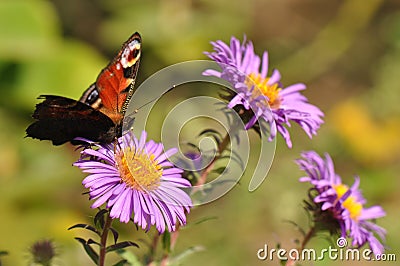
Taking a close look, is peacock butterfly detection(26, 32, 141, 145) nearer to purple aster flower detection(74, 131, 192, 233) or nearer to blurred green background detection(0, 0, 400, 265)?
purple aster flower detection(74, 131, 192, 233)

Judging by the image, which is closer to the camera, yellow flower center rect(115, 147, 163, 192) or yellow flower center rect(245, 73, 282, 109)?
yellow flower center rect(115, 147, 163, 192)

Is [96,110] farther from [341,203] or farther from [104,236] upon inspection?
[341,203]

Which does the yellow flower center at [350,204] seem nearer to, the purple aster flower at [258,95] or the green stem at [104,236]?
the purple aster flower at [258,95]

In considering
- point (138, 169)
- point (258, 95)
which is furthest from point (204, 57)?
point (138, 169)

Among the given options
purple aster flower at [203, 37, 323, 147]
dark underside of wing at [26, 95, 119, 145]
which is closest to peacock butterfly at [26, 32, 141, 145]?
dark underside of wing at [26, 95, 119, 145]

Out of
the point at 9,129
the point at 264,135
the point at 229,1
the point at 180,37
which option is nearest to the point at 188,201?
the point at 264,135

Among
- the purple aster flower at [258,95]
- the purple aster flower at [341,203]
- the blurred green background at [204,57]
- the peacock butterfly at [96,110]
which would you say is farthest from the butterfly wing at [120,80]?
the blurred green background at [204,57]

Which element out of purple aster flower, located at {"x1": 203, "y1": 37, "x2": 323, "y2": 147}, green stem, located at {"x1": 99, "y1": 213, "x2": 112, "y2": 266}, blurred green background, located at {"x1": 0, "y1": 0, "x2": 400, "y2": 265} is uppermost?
blurred green background, located at {"x1": 0, "y1": 0, "x2": 400, "y2": 265}

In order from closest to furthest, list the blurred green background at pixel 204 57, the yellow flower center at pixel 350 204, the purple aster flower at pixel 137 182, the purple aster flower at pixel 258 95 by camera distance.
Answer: the purple aster flower at pixel 137 182
the purple aster flower at pixel 258 95
the yellow flower center at pixel 350 204
the blurred green background at pixel 204 57
